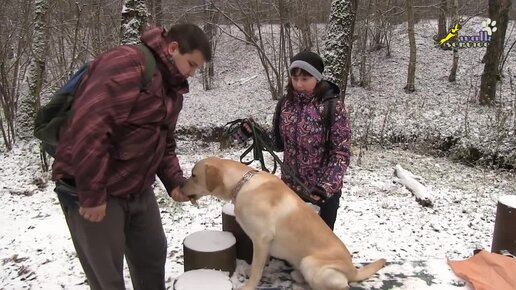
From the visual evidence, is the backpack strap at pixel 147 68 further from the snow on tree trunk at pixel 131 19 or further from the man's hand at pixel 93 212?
the snow on tree trunk at pixel 131 19

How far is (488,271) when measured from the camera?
2787mm

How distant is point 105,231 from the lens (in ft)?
6.87

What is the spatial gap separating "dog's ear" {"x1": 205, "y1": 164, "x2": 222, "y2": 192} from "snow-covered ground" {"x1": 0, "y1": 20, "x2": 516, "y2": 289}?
2.54 ft

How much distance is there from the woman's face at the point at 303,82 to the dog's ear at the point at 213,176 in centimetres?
86

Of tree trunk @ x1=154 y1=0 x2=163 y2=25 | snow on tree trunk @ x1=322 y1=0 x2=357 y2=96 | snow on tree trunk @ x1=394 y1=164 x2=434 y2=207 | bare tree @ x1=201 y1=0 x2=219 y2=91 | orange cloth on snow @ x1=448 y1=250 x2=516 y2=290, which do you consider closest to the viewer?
orange cloth on snow @ x1=448 y1=250 x2=516 y2=290

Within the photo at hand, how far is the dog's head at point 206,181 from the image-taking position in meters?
2.54

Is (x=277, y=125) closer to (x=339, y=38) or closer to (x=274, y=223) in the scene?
(x=274, y=223)

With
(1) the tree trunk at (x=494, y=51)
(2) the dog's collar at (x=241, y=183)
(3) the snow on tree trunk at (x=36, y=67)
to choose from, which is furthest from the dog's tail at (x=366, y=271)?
(1) the tree trunk at (x=494, y=51)

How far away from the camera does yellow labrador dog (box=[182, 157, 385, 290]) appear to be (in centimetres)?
248

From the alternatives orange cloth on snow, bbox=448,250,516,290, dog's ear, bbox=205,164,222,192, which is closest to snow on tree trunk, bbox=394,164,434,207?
orange cloth on snow, bbox=448,250,516,290

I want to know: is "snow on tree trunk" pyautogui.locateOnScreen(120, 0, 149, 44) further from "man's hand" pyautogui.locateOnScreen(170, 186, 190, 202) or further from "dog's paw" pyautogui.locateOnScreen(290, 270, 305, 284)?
"dog's paw" pyautogui.locateOnScreen(290, 270, 305, 284)

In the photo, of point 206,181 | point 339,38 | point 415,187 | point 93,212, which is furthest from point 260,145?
point 339,38

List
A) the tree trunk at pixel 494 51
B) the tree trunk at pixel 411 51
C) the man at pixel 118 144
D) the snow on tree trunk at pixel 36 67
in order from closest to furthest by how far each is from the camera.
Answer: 1. the man at pixel 118 144
2. the snow on tree trunk at pixel 36 67
3. the tree trunk at pixel 494 51
4. the tree trunk at pixel 411 51

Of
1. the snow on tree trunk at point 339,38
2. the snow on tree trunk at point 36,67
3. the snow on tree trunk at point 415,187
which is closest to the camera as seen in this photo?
the snow on tree trunk at point 415,187
